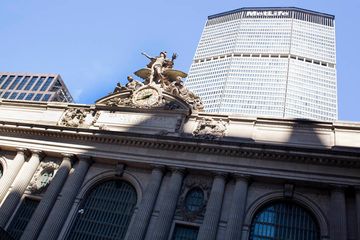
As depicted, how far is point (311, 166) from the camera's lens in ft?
67.3

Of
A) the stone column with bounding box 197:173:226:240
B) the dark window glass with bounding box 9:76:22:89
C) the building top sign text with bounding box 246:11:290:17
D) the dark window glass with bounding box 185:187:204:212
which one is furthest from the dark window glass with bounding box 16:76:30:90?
the building top sign text with bounding box 246:11:290:17

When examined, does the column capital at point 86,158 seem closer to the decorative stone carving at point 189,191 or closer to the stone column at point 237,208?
the decorative stone carving at point 189,191

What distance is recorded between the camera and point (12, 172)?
84.9 feet

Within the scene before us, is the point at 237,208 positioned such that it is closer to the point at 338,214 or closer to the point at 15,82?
the point at 338,214

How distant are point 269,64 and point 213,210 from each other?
121641 millimetres

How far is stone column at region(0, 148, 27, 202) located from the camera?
82.2ft

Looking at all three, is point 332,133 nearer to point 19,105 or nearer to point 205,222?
point 205,222

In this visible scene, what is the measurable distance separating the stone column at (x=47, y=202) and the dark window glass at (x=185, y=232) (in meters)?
8.55

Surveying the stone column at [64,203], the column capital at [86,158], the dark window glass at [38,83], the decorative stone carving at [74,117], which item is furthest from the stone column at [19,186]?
the dark window glass at [38,83]

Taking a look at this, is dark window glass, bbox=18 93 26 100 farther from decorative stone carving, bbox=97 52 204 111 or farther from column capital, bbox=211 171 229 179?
column capital, bbox=211 171 229 179

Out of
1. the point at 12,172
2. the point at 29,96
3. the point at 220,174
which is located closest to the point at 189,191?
the point at 220,174

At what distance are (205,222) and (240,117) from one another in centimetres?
773

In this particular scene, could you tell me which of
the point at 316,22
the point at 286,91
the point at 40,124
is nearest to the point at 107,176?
the point at 40,124

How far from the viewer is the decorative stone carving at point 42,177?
987 inches
